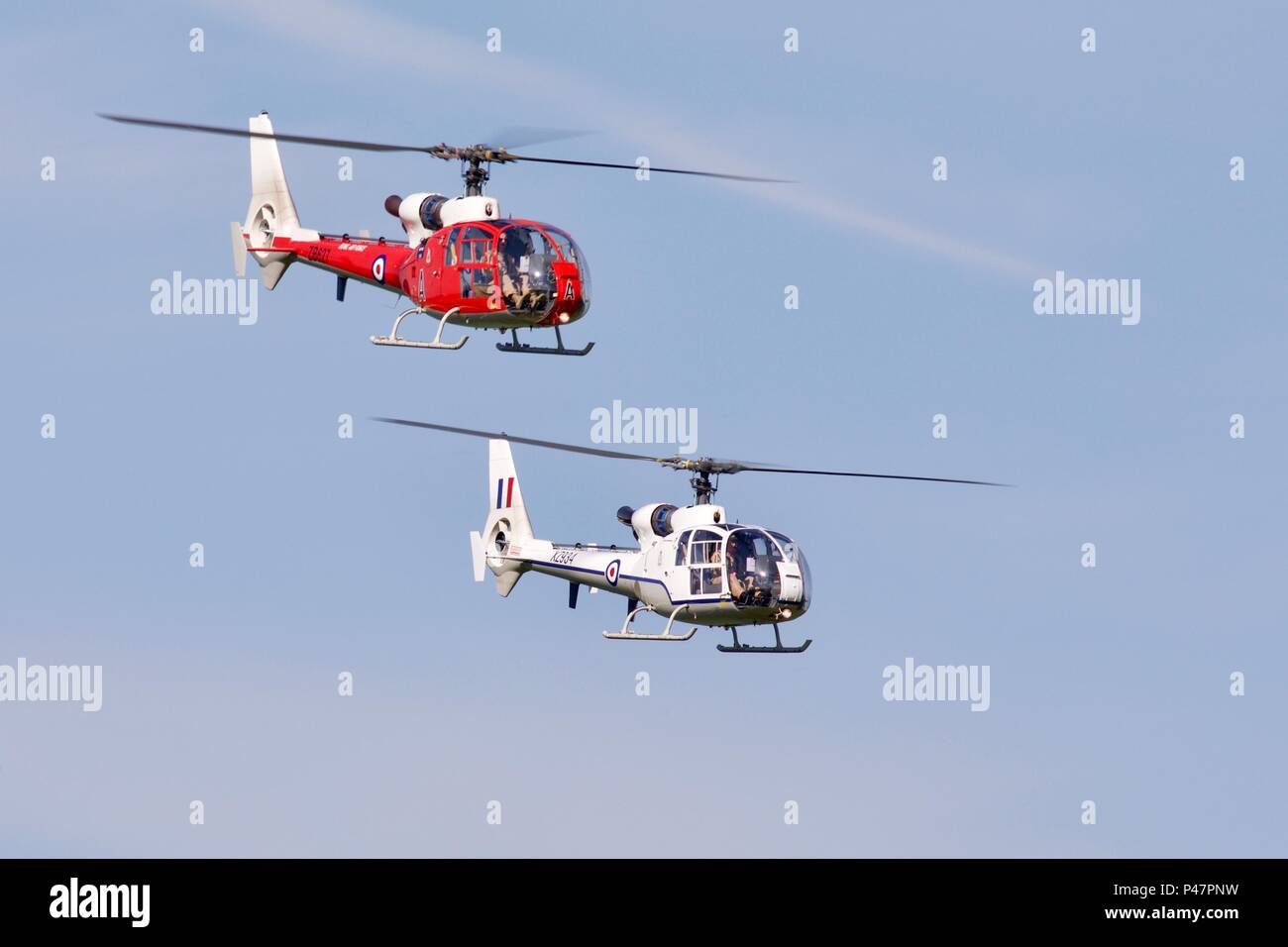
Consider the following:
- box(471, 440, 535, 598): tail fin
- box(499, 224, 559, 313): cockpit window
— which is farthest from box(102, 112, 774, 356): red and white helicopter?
box(471, 440, 535, 598): tail fin

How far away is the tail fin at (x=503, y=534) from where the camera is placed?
88.6m

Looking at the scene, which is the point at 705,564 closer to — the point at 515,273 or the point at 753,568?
the point at 753,568

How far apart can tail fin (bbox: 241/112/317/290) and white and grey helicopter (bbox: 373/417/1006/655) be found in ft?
23.8

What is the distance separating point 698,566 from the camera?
258 ft

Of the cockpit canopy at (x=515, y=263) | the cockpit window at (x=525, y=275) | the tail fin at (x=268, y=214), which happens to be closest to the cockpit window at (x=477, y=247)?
the cockpit canopy at (x=515, y=263)

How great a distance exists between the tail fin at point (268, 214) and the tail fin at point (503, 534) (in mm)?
10264

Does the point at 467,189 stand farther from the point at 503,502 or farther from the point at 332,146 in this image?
the point at 503,502

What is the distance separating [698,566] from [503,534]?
1201 centimetres

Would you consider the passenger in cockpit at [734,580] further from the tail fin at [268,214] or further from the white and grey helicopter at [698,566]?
the tail fin at [268,214]

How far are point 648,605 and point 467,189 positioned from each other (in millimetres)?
11116

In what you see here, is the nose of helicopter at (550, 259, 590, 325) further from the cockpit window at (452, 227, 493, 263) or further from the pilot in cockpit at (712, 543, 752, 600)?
the pilot in cockpit at (712, 543, 752, 600)

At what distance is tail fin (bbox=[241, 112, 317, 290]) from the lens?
8294cm

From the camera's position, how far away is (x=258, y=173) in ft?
275
